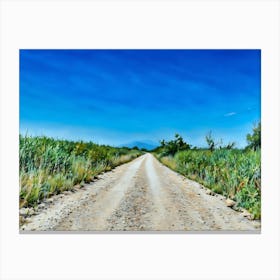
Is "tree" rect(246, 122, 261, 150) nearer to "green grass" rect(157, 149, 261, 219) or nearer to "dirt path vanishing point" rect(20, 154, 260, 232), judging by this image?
"green grass" rect(157, 149, 261, 219)

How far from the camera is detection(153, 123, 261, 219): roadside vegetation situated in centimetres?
515

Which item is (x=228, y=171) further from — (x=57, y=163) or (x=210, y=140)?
(x=57, y=163)

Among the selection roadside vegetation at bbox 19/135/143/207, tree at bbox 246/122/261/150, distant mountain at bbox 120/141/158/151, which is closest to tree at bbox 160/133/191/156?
distant mountain at bbox 120/141/158/151

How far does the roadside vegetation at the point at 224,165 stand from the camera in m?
5.15

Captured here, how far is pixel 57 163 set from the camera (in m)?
5.55

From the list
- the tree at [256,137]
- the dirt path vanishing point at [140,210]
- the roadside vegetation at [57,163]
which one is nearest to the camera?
the dirt path vanishing point at [140,210]

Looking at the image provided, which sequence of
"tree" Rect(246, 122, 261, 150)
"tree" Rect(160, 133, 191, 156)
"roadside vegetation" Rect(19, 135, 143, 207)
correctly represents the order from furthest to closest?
1. "tree" Rect(160, 133, 191, 156)
2. "tree" Rect(246, 122, 261, 150)
3. "roadside vegetation" Rect(19, 135, 143, 207)

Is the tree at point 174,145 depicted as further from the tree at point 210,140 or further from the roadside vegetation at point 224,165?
the tree at point 210,140

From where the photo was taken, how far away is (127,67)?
5.42 m

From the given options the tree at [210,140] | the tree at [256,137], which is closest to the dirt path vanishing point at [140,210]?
the tree at [210,140]
